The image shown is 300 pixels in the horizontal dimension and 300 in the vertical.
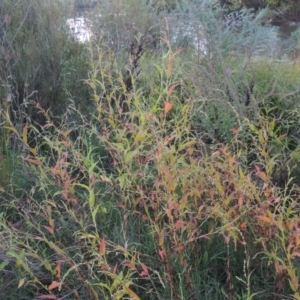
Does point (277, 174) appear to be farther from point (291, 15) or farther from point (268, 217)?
point (291, 15)

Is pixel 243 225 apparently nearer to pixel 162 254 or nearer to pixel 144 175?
pixel 162 254

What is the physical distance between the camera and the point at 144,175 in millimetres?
2900

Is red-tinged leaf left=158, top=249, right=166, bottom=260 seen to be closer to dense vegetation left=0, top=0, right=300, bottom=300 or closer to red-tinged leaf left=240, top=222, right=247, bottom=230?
dense vegetation left=0, top=0, right=300, bottom=300

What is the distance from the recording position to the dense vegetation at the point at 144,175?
2627 mm

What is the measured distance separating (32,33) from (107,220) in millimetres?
2301

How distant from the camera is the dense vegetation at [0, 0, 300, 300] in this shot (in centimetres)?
263

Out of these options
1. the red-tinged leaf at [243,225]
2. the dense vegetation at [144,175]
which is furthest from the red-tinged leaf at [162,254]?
the red-tinged leaf at [243,225]

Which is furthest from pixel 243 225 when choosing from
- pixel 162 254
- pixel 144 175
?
pixel 144 175

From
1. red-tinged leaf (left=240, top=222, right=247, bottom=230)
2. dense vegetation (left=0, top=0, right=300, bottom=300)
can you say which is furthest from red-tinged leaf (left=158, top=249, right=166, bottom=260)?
red-tinged leaf (left=240, top=222, right=247, bottom=230)

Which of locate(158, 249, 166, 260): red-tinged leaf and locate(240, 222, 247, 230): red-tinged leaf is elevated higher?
locate(240, 222, 247, 230): red-tinged leaf

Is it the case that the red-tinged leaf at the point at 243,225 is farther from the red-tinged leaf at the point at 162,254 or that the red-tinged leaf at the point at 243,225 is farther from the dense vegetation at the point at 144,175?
the red-tinged leaf at the point at 162,254

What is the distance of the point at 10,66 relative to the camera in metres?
4.56

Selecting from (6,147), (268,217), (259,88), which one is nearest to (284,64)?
(259,88)

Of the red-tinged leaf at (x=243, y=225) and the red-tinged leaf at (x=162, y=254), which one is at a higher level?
the red-tinged leaf at (x=243, y=225)
